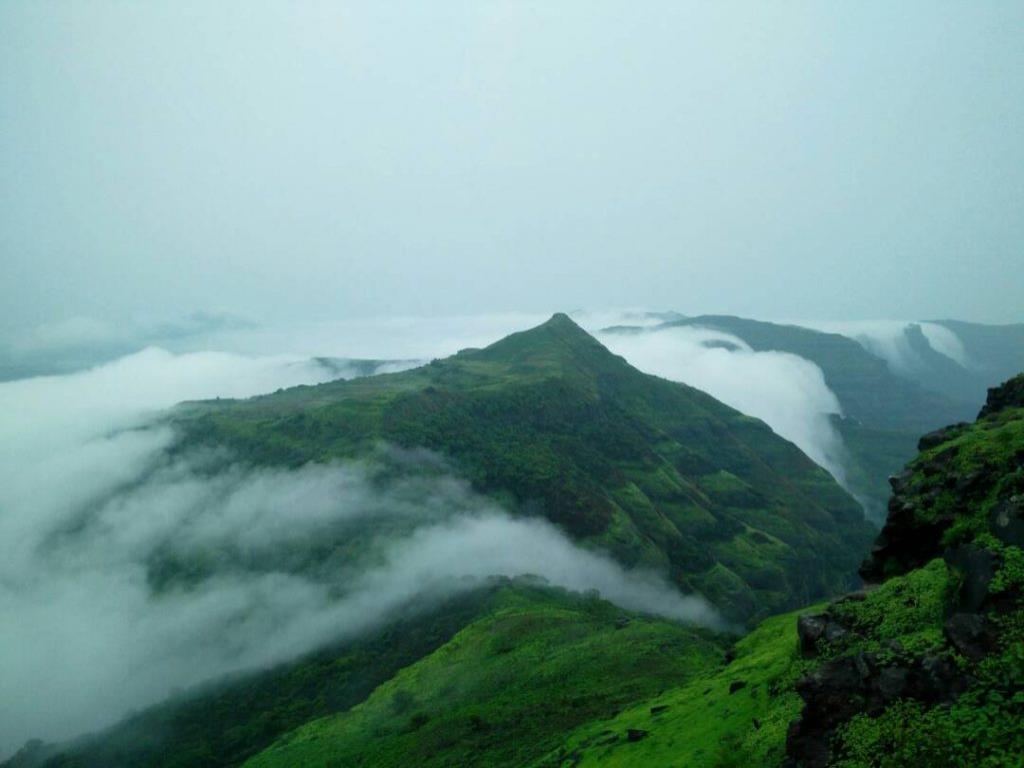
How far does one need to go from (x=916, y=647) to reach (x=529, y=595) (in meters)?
139

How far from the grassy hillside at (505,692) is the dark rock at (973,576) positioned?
5336cm

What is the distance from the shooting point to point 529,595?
156375 millimetres

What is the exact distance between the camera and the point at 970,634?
23.2m

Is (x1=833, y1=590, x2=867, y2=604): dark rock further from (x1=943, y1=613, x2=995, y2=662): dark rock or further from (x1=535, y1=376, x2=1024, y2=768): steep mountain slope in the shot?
(x1=943, y1=613, x2=995, y2=662): dark rock

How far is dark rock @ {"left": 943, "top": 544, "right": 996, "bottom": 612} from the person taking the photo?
974 inches

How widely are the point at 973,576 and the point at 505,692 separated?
277 ft

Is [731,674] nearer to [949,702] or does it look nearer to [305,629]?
[949,702]

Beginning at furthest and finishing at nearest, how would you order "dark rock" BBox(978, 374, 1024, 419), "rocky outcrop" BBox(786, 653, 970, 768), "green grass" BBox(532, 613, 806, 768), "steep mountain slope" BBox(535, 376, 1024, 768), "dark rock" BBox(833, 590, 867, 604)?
"dark rock" BBox(978, 374, 1024, 419), "dark rock" BBox(833, 590, 867, 604), "green grass" BBox(532, 613, 806, 768), "rocky outcrop" BBox(786, 653, 970, 768), "steep mountain slope" BBox(535, 376, 1024, 768)

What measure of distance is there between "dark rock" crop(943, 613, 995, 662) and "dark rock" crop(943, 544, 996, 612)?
3.72ft

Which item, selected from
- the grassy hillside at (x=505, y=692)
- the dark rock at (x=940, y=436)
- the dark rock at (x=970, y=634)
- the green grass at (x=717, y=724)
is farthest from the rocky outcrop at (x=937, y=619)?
the grassy hillside at (x=505, y=692)

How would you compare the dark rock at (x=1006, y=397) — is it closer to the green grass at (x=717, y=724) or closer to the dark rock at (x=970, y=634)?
the green grass at (x=717, y=724)

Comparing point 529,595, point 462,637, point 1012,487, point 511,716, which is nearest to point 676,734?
point 1012,487

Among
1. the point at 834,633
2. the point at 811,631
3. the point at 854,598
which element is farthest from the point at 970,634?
the point at 854,598

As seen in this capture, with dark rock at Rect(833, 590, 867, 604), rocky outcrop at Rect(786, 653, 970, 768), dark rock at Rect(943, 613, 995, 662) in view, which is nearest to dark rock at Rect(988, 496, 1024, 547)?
dark rock at Rect(943, 613, 995, 662)
